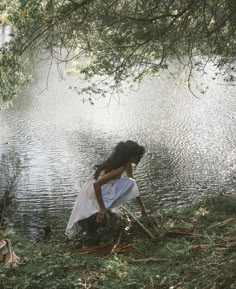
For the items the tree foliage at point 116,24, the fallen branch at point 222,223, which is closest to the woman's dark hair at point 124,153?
the fallen branch at point 222,223

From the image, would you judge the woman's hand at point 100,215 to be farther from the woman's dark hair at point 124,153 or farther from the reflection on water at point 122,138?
the reflection on water at point 122,138

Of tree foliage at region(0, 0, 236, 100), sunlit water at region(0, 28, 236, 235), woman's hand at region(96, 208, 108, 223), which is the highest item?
tree foliage at region(0, 0, 236, 100)

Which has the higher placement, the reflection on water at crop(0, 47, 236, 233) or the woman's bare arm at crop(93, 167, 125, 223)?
the woman's bare arm at crop(93, 167, 125, 223)

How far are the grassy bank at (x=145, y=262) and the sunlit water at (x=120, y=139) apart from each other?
277cm

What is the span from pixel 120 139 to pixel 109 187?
9.05 metres

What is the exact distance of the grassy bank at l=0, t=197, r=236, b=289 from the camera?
364 cm

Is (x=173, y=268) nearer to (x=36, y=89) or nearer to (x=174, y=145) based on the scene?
(x=174, y=145)

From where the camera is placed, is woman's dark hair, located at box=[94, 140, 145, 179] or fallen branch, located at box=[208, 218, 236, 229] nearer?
woman's dark hair, located at box=[94, 140, 145, 179]

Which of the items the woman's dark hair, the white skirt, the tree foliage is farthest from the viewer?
the tree foliage

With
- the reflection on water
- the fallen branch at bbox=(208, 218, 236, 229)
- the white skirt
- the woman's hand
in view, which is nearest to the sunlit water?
the reflection on water

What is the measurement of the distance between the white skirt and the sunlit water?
2.47 meters

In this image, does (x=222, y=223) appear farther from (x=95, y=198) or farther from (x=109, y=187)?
(x=95, y=198)

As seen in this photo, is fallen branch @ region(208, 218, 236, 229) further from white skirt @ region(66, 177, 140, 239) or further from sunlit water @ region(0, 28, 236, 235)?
sunlit water @ region(0, 28, 236, 235)

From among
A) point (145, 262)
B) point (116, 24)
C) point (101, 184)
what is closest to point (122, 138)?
point (116, 24)
